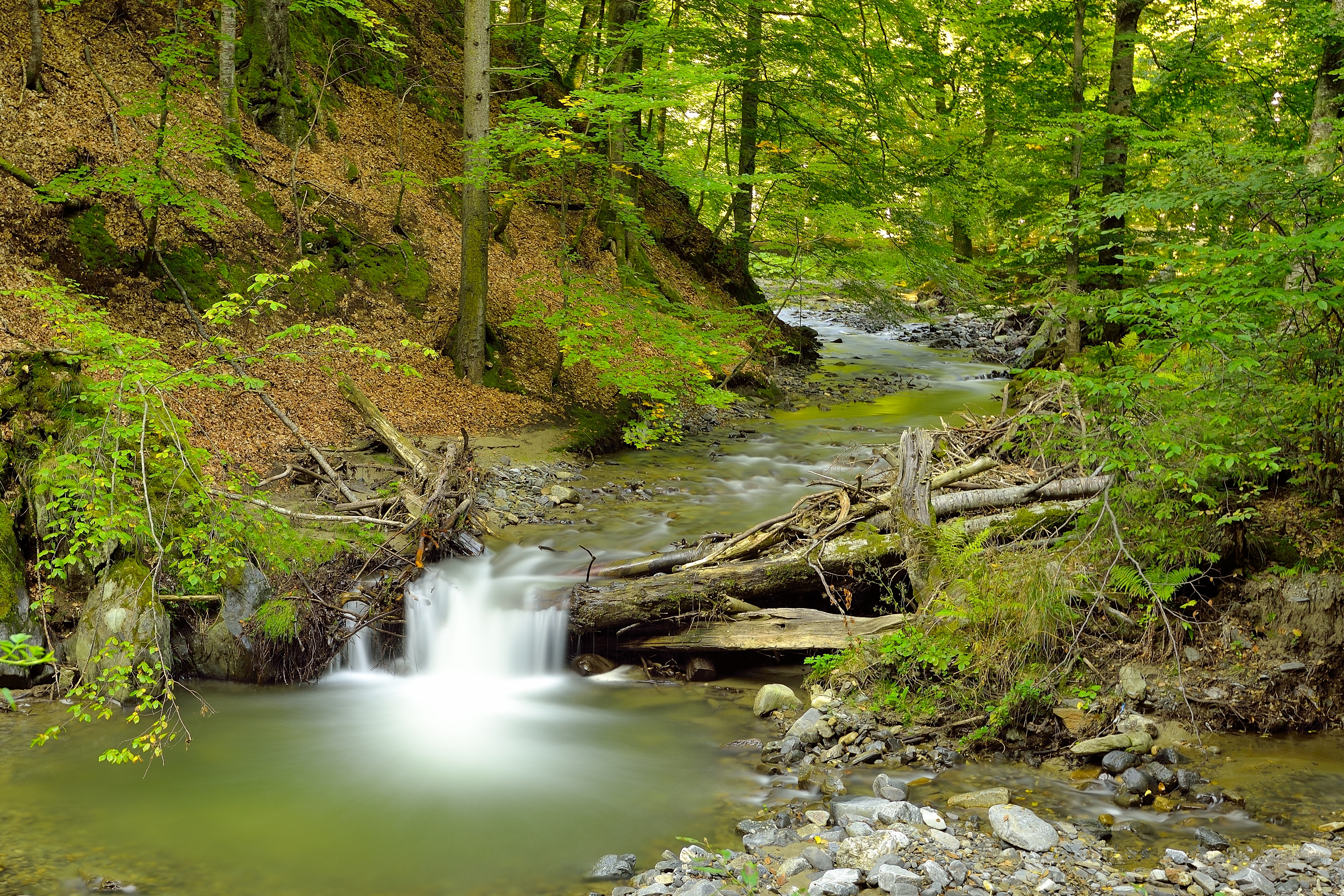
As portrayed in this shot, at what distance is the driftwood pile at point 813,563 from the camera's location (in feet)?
21.8

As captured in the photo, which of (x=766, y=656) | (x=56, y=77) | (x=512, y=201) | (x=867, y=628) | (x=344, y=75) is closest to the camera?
(x=867, y=628)

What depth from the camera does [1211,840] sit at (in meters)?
4.21

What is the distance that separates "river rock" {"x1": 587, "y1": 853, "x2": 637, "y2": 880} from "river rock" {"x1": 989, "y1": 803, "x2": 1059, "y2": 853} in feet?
6.15

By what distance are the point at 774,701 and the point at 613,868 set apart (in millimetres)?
2092

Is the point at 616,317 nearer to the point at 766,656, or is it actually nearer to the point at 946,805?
the point at 766,656

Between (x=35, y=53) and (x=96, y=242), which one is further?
(x=35, y=53)

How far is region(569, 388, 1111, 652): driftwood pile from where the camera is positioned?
6.65 meters

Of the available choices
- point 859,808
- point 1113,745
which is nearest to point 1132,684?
point 1113,745

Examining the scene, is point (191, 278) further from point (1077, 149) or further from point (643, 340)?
point (1077, 149)

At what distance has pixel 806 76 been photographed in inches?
649

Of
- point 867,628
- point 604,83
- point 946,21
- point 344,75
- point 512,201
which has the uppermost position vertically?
point 946,21

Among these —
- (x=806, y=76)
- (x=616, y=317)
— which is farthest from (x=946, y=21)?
(x=616, y=317)

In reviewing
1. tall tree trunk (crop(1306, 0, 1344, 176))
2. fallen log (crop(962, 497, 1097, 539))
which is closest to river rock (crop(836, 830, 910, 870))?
fallen log (crop(962, 497, 1097, 539))

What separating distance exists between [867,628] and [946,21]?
13.6m
